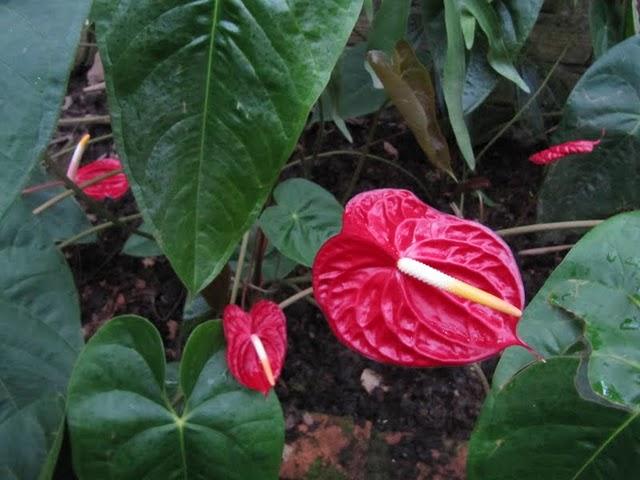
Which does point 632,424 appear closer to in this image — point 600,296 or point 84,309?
point 600,296

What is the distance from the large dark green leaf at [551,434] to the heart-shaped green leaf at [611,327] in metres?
0.02

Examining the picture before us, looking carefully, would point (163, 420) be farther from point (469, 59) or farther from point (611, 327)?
point (469, 59)

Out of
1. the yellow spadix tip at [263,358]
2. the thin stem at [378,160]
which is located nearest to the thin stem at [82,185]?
the thin stem at [378,160]

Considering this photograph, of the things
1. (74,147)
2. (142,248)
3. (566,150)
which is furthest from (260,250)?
(74,147)

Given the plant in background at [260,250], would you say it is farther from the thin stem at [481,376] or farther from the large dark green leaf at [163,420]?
the thin stem at [481,376]

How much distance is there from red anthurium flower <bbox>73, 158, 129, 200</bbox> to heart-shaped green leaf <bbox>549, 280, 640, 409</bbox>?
67cm

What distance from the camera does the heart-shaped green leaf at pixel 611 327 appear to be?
50cm

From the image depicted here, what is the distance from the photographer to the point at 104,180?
0.97 m

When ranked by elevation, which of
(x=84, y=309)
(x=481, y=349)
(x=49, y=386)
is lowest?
(x=84, y=309)

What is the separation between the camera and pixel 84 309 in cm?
107

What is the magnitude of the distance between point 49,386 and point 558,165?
69 cm

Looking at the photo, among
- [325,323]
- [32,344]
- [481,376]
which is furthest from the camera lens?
[325,323]

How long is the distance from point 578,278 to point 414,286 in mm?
158

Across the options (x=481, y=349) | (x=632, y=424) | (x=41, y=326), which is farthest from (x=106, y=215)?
(x=632, y=424)
